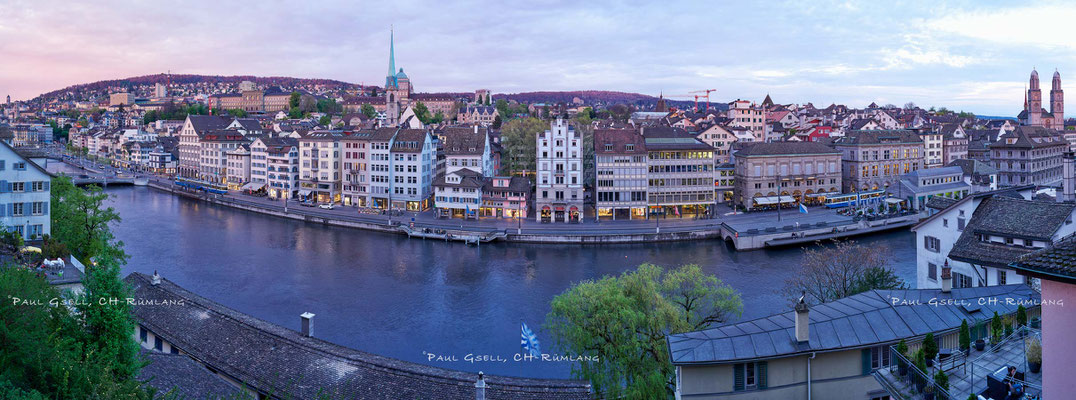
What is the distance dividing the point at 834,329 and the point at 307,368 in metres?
10.8

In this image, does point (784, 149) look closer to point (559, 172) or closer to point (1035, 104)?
point (559, 172)

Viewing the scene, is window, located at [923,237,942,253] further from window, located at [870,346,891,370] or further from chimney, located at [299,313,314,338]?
chimney, located at [299,313,314,338]

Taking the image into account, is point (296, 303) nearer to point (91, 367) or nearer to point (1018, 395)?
point (91, 367)

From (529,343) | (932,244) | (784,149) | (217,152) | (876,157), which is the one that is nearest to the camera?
(529,343)

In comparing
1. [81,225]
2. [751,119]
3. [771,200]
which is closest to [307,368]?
[81,225]

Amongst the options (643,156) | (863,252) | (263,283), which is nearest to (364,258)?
(263,283)

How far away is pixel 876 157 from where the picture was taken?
192ft

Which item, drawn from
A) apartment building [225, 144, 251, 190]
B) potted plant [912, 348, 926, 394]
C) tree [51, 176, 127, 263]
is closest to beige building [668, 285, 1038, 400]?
potted plant [912, 348, 926, 394]

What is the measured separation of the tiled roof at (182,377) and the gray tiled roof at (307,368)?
67 centimetres

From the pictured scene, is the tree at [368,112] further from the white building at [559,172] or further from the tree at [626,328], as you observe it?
the tree at [626,328]

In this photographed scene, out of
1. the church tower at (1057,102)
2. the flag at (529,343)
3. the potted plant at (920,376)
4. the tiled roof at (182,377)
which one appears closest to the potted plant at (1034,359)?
the potted plant at (920,376)

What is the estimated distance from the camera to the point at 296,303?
93.1 feet

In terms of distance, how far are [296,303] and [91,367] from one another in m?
18.7

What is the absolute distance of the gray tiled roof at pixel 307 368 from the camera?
49.7 ft
